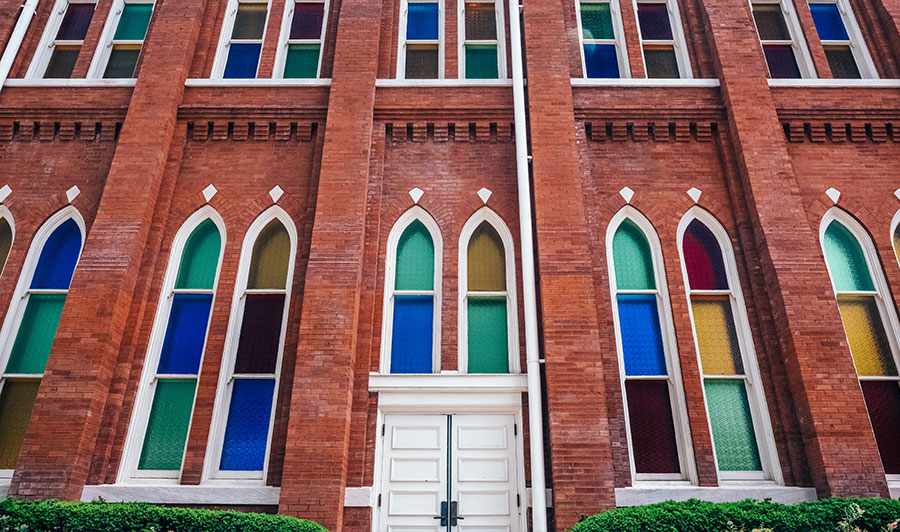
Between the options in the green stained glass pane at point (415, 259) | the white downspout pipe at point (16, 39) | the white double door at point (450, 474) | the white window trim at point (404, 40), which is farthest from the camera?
the white window trim at point (404, 40)

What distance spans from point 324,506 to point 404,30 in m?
8.45

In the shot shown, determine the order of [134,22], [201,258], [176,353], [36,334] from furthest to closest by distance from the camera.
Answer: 1. [134,22]
2. [201,258]
3. [36,334]
4. [176,353]

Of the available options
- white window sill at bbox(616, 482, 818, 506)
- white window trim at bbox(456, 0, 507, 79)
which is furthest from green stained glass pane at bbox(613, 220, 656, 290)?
white window trim at bbox(456, 0, 507, 79)

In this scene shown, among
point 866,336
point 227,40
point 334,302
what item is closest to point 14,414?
point 334,302

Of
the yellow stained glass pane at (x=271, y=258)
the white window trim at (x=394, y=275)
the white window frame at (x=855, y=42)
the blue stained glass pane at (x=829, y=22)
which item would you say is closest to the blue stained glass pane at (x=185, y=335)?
the yellow stained glass pane at (x=271, y=258)

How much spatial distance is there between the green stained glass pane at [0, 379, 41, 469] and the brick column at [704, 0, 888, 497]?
10253 mm

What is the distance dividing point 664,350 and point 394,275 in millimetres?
4008

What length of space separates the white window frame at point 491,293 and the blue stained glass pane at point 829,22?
731 cm

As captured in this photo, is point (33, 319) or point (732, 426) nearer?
point (732, 426)

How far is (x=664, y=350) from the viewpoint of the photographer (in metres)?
9.27

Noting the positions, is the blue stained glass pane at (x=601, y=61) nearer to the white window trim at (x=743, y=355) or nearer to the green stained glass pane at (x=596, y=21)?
the green stained glass pane at (x=596, y=21)

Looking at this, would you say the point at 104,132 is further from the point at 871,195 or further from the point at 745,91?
the point at 871,195

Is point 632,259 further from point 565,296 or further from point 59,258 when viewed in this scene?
point 59,258

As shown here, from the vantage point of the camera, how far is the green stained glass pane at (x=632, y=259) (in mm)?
9711
